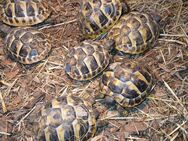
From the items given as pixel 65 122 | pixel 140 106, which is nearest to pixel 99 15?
pixel 140 106

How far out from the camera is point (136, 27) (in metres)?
4.01

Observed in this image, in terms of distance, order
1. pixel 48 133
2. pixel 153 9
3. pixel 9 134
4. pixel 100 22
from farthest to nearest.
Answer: pixel 153 9
pixel 100 22
pixel 9 134
pixel 48 133

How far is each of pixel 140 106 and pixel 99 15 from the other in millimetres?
1145

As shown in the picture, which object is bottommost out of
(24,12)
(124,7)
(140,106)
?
(140,106)

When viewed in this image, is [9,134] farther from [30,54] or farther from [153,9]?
[153,9]

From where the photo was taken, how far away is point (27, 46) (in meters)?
4.10

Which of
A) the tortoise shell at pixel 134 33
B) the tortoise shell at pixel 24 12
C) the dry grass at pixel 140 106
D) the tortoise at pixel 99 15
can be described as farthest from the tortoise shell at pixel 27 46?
the tortoise shell at pixel 134 33

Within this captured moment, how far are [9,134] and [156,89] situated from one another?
1.56m

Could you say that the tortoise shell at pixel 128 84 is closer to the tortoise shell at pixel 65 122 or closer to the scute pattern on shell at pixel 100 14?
the tortoise shell at pixel 65 122

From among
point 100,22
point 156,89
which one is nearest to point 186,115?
point 156,89

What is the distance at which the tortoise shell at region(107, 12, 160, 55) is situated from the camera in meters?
4.02

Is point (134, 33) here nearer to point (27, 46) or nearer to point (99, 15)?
point (99, 15)

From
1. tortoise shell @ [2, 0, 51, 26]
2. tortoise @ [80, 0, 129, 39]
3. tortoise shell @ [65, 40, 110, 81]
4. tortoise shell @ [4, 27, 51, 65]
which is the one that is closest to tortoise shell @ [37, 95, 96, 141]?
tortoise shell @ [65, 40, 110, 81]

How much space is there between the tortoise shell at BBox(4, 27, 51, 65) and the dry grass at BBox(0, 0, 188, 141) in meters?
0.11
